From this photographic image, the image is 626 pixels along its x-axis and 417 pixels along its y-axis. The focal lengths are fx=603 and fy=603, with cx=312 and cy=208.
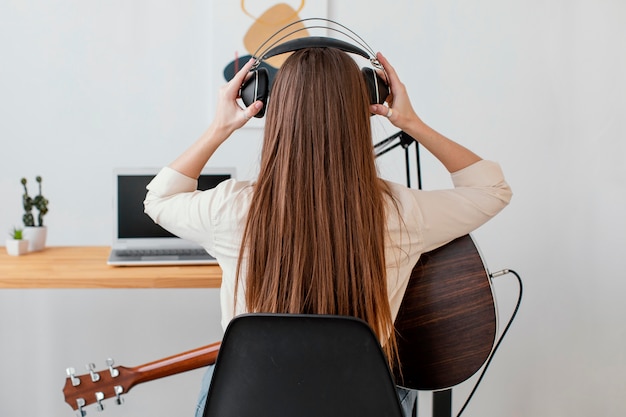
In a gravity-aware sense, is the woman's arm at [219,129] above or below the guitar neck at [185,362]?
above

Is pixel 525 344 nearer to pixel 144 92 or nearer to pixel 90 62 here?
pixel 144 92

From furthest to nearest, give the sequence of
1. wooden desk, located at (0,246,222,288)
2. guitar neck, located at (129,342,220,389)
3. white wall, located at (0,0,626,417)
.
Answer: white wall, located at (0,0,626,417), wooden desk, located at (0,246,222,288), guitar neck, located at (129,342,220,389)

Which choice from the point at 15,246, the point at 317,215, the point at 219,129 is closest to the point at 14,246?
the point at 15,246

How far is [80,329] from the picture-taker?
2.07 meters

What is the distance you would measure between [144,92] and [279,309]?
1391mm

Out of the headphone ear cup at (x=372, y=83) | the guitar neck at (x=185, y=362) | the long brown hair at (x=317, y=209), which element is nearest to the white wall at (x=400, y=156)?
the guitar neck at (x=185, y=362)

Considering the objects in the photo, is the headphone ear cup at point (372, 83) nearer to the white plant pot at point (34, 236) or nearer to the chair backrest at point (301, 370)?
the chair backrest at point (301, 370)

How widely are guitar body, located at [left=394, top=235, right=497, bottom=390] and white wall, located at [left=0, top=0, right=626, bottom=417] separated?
107cm

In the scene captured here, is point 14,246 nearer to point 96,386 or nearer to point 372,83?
point 96,386

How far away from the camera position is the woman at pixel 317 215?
2.82ft

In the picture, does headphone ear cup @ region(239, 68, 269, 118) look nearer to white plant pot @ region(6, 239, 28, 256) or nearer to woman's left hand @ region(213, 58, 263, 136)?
woman's left hand @ region(213, 58, 263, 136)

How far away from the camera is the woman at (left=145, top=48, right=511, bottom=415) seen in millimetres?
860

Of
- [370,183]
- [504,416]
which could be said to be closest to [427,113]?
[504,416]

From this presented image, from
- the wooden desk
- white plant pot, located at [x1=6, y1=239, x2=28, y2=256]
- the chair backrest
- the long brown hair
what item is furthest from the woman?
white plant pot, located at [x1=6, y1=239, x2=28, y2=256]
